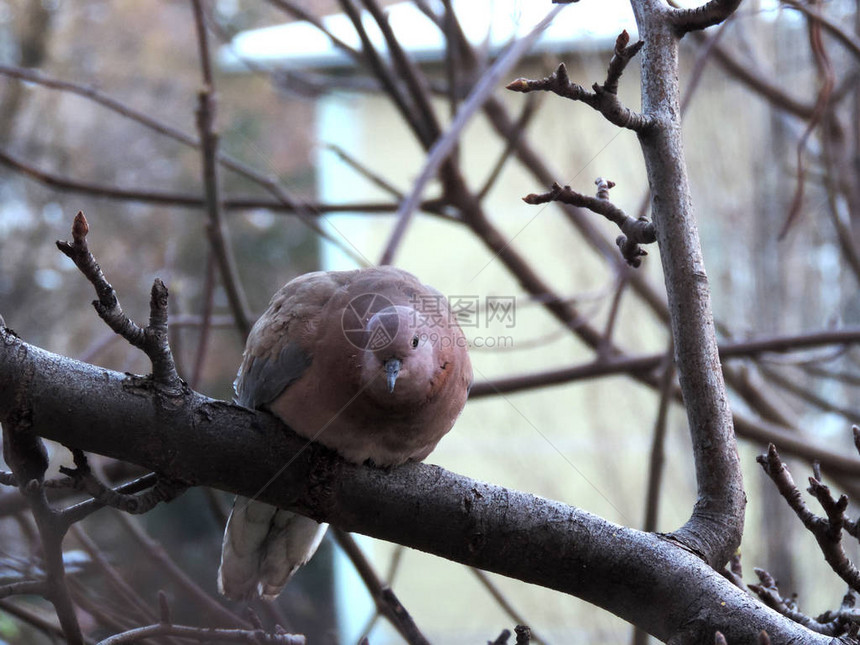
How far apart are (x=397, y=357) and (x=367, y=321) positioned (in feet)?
0.32

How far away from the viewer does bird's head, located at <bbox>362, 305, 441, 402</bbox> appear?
1245 mm

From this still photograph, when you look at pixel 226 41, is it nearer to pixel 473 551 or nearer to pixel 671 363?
pixel 671 363

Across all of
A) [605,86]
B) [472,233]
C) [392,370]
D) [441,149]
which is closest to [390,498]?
[392,370]

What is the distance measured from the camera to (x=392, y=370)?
1234mm

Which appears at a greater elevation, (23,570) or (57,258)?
(57,258)

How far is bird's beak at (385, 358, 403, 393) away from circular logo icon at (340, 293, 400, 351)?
3 centimetres

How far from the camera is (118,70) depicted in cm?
515

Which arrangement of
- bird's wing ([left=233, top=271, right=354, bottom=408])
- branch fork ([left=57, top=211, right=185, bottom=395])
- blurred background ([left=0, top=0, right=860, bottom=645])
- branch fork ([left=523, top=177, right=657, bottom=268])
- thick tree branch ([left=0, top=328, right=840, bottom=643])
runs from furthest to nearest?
blurred background ([left=0, top=0, right=860, bottom=645]) < bird's wing ([left=233, top=271, right=354, bottom=408]) < branch fork ([left=523, top=177, right=657, bottom=268]) < thick tree branch ([left=0, top=328, right=840, bottom=643]) < branch fork ([left=57, top=211, right=185, bottom=395])

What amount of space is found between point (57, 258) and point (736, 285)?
10.9 feet

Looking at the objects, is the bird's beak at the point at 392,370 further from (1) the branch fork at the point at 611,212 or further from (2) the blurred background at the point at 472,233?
(2) the blurred background at the point at 472,233

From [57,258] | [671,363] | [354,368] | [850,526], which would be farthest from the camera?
[57,258]

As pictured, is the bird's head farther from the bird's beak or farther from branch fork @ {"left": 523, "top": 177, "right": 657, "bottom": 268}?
branch fork @ {"left": 523, "top": 177, "right": 657, "bottom": 268}

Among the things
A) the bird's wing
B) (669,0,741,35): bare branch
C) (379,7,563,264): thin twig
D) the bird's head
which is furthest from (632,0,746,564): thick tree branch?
(379,7,563,264): thin twig

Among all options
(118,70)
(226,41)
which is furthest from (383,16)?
(118,70)
